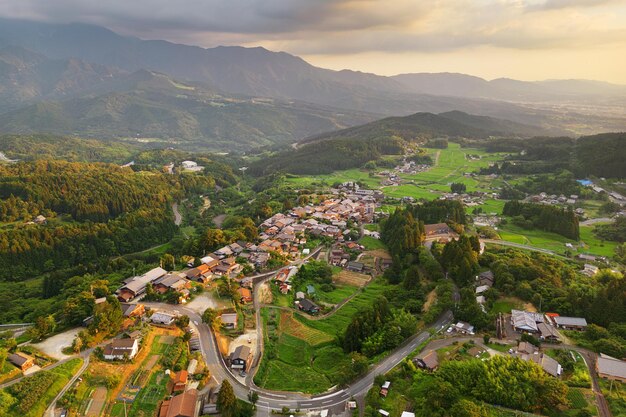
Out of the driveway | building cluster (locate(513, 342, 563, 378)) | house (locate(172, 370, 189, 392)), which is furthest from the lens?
the driveway

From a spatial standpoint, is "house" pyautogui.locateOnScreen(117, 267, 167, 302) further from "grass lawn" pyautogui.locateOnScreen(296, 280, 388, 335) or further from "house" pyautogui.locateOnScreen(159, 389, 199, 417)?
"house" pyautogui.locateOnScreen(159, 389, 199, 417)

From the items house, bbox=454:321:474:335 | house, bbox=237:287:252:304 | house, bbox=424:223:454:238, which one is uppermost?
house, bbox=454:321:474:335

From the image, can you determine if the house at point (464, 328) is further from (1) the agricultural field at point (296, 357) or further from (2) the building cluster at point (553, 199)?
(2) the building cluster at point (553, 199)

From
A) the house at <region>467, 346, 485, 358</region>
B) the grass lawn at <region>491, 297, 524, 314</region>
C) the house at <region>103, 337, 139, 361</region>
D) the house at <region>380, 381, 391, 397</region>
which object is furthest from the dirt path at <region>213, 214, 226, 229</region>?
the house at <region>467, 346, 485, 358</region>

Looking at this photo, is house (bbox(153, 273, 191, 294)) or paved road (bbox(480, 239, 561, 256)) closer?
house (bbox(153, 273, 191, 294))

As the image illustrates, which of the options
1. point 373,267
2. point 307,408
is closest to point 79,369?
point 307,408

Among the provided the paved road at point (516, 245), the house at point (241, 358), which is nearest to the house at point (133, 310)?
the house at point (241, 358)
